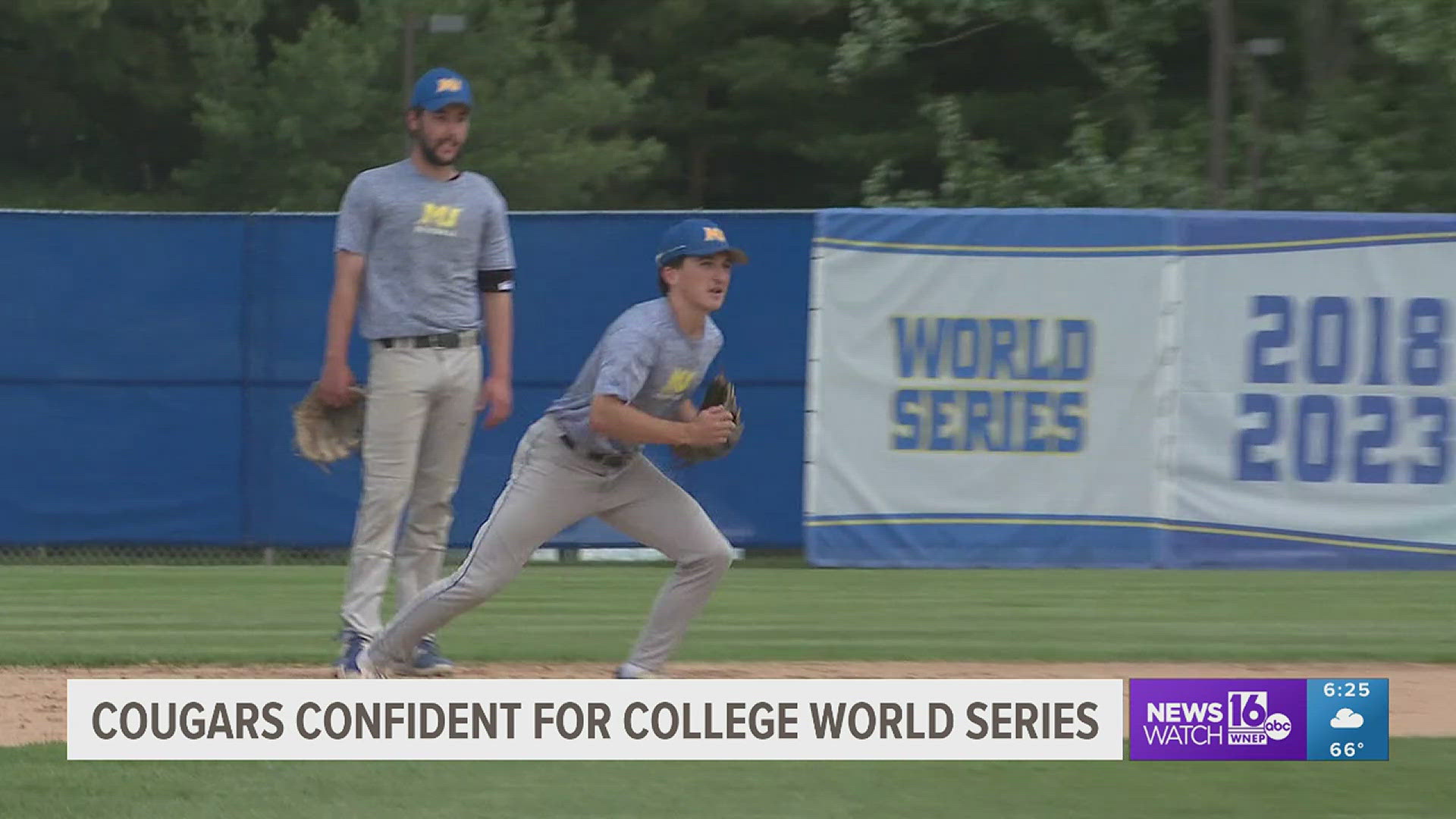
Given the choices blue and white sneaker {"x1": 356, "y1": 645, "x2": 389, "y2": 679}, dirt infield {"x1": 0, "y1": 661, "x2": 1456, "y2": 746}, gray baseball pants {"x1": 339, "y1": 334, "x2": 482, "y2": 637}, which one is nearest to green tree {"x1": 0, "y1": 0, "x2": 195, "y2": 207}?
dirt infield {"x1": 0, "y1": 661, "x2": 1456, "y2": 746}

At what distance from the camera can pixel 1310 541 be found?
1334 cm

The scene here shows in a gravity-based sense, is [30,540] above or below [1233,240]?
below

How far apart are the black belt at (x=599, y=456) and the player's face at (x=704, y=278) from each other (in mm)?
579

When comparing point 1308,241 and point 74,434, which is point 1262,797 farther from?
point 74,434

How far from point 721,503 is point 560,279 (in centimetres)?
164

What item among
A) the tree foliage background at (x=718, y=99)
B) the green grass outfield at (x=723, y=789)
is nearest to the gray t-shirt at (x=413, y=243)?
the green grass outfield at (x=723, y=789)

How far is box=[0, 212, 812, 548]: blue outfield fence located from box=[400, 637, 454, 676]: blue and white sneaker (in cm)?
580

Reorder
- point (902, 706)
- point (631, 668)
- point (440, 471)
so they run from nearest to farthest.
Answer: point (902, 706), point (631, 668), point (440, 471)

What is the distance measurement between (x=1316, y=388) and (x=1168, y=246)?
1141mm

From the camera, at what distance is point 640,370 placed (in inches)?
287

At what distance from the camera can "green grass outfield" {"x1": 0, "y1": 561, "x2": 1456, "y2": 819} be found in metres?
6.14

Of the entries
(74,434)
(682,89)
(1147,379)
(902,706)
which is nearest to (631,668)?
(902,706)

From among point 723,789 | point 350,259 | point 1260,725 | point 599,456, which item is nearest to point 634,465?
point 599,456

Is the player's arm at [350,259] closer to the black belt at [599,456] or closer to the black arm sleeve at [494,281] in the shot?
the black arm sleeve at [494,281]
